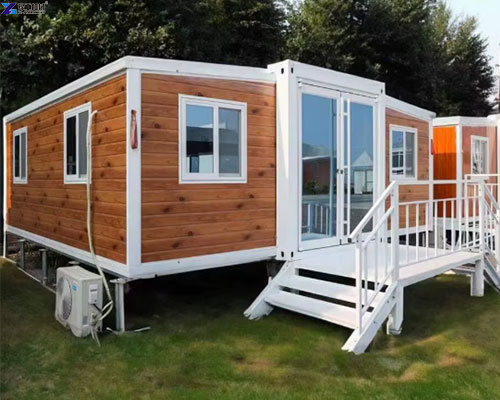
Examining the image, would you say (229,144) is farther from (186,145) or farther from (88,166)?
(88,166)

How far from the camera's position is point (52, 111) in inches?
239

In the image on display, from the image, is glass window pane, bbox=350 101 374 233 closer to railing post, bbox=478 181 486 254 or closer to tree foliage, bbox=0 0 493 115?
railing post, bbox=478 181 486 254

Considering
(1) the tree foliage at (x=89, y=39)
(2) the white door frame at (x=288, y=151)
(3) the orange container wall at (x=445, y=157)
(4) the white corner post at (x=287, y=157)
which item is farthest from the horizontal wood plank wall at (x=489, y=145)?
(1) the tree foliage at (x=89, y=39)

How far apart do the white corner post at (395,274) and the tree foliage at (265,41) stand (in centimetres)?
839

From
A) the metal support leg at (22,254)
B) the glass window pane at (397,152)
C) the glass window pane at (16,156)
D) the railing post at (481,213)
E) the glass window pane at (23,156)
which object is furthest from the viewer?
the glass window pane at (16,156)

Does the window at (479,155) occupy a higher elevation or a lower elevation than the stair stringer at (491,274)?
higher

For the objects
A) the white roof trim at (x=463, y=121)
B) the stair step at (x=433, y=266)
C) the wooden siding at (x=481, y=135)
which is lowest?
the stair step at (x=433, y=266)

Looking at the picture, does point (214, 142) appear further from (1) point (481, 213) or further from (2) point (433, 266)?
(1) point (481, 213)

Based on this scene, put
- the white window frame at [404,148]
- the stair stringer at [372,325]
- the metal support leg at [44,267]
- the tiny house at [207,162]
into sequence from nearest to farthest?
the stair stringer at [372,325]
the tiny house at [207,162]
the metal support leg at [44,267]
the white window frame at [404,148]

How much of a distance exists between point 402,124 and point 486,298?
2758mm

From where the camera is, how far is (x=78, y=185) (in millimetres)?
5316

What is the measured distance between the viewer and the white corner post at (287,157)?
4992 mm

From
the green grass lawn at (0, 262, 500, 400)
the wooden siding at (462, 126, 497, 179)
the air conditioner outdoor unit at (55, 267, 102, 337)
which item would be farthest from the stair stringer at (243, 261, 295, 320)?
the wooden siding at (462, 126, 497, 179)

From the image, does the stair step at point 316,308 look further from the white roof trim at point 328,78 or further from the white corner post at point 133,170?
the white roof trim at point 328,78
